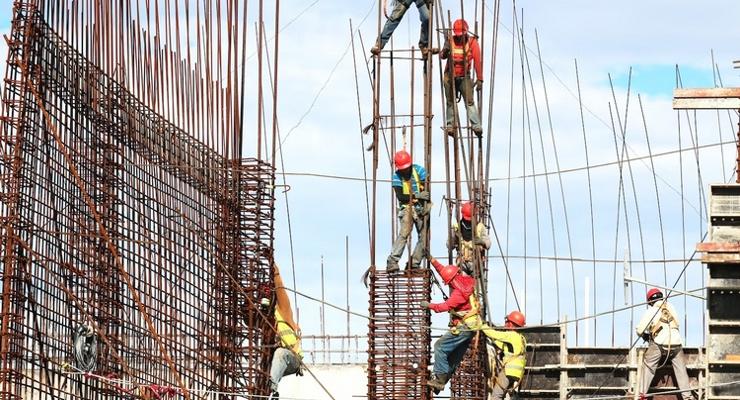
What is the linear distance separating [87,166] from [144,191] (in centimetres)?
129

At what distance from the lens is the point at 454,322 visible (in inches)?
909

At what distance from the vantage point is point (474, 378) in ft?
89.8

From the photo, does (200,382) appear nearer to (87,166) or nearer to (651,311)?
(87,166)

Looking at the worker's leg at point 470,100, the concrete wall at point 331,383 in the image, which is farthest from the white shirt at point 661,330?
the concrete wall at point 331,383

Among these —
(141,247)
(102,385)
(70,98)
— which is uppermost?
(70,98)

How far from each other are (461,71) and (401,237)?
338cm

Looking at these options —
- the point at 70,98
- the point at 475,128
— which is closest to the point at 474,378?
the point at 475,128

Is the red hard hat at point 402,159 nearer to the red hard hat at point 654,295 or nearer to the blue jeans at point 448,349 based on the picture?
the blue jeans at point 448,349

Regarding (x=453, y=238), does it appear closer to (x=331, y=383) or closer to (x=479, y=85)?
(x=479, y=85)

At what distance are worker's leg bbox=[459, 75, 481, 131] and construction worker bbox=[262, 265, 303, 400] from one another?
389cm

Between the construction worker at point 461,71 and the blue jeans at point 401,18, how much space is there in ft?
1.92

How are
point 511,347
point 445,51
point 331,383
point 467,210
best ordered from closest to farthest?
point 511,347 < point 445,51 < point 467,210 < point 331,383

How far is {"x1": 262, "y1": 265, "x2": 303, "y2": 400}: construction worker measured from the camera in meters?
24.6

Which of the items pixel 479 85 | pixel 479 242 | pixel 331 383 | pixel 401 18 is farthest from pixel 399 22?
pixel 331 383
